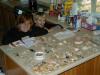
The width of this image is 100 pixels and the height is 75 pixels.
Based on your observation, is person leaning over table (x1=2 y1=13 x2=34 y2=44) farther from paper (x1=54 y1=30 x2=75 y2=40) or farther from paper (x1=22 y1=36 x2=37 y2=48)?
paper (x1=54 y1=30 x2=75 y2=40)

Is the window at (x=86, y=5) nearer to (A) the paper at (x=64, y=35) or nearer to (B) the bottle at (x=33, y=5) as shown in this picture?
(A) the paper at (x=64, y=35)

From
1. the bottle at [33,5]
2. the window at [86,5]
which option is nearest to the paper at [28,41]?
the window at [86,5]

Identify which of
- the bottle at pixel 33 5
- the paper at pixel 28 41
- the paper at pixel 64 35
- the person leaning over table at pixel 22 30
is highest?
the bottle at pixel 33 5

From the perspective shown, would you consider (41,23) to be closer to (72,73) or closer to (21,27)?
(21,27)

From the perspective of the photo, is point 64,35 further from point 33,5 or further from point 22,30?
point 33,5

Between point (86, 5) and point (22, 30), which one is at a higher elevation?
point (86, 5)

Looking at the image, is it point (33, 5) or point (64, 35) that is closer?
point (64, 35)

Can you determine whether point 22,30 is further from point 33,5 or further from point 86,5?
point 33,5

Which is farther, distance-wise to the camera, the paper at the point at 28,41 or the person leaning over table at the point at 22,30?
the person leaning over table at the point at 22,30

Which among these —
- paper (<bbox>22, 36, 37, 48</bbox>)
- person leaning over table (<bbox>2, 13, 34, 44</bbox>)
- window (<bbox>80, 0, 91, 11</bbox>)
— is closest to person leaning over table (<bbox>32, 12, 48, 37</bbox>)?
person leaning over table (<bbox>2, 13, 34, 44</bbox>)

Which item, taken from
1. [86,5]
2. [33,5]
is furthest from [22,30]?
[33,5]

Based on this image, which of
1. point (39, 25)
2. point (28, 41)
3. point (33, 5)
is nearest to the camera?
point (28, 41)

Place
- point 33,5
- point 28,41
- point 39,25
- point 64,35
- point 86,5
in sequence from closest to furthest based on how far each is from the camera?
point 28,41 → point 64,35 → point 39,25 → point 86,5 → point 33,5

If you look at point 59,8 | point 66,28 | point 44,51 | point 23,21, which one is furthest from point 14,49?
point 59,8
